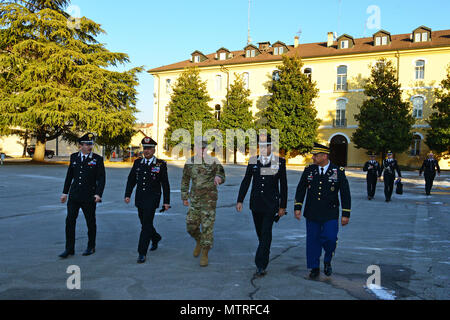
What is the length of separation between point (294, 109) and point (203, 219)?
3800 cm

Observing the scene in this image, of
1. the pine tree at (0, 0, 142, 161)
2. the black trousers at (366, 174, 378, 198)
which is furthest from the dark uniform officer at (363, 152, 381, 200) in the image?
the pine tree at (0, 0, 142, 161)

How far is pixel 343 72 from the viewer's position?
146ft

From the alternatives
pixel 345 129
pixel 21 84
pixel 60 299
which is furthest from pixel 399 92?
pixel 60 299

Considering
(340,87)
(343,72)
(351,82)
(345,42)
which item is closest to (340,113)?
(340,87)

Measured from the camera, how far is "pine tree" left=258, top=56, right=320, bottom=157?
42.1 meters

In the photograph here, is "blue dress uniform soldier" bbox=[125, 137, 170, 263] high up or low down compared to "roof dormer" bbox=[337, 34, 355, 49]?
down

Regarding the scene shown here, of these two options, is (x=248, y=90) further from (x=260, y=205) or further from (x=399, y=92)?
(x=260, y=205)

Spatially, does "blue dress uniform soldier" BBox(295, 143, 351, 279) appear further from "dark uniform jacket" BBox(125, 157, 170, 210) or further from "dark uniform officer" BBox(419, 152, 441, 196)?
"dark uniform officer" BBox(419, 152, 441, 196)

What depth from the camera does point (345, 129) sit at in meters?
44.0

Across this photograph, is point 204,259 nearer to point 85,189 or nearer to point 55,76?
point 85,189

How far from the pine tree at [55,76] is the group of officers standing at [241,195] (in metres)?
24.8

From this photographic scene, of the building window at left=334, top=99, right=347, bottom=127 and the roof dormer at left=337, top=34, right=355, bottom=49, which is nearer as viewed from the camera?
the building window at left=334, top=99, right=347, bottom=127

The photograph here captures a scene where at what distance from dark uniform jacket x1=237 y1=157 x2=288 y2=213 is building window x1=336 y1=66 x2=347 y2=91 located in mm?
41747
